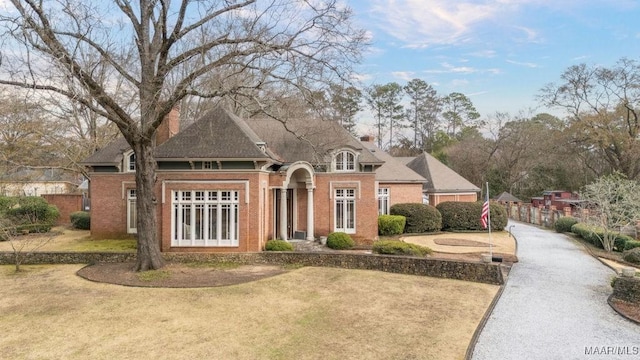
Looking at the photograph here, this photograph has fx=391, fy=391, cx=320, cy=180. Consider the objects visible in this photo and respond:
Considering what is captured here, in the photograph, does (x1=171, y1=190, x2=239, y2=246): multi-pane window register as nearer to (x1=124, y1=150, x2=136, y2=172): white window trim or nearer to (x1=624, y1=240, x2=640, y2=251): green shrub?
(x1=124, y1=150, x2=136, y2=172): white window trim

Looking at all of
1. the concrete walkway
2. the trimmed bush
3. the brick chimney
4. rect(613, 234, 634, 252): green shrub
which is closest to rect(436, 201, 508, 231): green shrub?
rect(613, 234, 634, 252): green shrub

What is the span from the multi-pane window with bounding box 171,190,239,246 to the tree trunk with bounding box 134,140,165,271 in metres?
2.28

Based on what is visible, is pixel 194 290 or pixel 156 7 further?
pixel 156 7

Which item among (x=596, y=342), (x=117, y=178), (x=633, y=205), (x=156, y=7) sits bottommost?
(x=596, y=342)

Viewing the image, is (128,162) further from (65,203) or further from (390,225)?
(390,225)

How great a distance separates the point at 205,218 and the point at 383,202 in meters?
13.2

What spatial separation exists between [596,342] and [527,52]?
17331 mm

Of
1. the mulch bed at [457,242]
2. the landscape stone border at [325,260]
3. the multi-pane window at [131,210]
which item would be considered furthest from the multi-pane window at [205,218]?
the mulch bed at [457,242]

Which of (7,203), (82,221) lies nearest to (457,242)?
(82,221)

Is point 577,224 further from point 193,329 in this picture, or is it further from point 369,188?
point 193,329

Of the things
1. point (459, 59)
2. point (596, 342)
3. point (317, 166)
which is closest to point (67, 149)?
point (317, 166)

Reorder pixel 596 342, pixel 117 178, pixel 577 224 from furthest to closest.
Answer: pixel 577 224
pixel 117 178
pixel 596 342

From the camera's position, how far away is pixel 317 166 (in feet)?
68.6

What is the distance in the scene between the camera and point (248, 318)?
930cm
